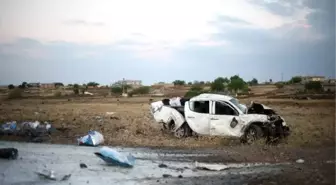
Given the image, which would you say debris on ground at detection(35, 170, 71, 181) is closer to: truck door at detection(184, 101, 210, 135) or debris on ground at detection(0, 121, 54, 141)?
debris on ground at detection(0, 121, 54, 141)

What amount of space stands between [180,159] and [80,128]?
149 inches

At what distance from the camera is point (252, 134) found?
30.8ft

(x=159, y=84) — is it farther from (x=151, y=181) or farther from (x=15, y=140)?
(x=151, y=181)

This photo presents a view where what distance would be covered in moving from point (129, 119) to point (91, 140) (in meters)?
2.80

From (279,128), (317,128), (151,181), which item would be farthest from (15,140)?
(317,128)

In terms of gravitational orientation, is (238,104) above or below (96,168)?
above

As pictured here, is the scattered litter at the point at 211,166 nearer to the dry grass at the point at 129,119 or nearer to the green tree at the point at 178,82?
the dry grass at the point at 129,119

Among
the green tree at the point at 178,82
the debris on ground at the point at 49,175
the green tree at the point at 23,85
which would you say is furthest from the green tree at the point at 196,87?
the debris on ground at the point at 49,175

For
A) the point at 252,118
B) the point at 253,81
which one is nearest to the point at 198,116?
the point at 252,118

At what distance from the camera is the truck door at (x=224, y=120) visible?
9586mm

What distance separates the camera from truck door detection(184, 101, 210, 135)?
995 centimetres

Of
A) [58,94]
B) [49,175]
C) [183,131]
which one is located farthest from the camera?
[58,94]

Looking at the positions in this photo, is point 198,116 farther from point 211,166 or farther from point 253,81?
point 211,166

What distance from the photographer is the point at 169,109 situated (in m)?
10.4
